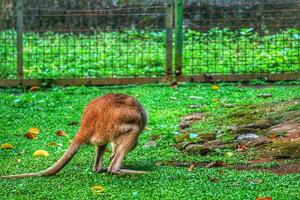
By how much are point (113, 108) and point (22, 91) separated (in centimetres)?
520

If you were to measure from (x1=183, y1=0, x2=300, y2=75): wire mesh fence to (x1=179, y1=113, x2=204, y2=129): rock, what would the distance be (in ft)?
8.67

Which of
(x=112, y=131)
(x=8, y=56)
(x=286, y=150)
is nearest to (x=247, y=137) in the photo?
(x=286, y=150)

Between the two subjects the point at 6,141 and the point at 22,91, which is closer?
the point at 6,141

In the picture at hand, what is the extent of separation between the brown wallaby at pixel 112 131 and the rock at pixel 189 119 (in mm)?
1993

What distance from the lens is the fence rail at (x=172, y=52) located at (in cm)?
1189

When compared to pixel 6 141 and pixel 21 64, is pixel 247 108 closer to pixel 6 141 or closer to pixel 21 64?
pixel 6 141

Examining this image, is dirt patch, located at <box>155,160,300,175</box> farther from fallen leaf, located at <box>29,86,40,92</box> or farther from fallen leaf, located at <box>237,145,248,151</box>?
fallen leaf, located at <box>29,86,40,92</box>

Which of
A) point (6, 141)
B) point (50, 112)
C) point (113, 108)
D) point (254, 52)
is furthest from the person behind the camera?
point (254, 52)

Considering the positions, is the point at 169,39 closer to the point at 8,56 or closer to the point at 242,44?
the point at 242,44

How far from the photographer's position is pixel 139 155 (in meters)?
7.63

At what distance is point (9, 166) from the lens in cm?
724

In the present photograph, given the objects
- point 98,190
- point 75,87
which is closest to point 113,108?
point 98,190

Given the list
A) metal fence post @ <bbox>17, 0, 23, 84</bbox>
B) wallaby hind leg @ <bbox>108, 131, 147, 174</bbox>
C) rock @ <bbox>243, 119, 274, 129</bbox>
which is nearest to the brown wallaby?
wallaby hind leg @ <bbox>108, 131, 147, 174</bbox>

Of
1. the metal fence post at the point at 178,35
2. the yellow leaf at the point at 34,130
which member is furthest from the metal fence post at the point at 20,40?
the yellow leaf at the point at 34,130
